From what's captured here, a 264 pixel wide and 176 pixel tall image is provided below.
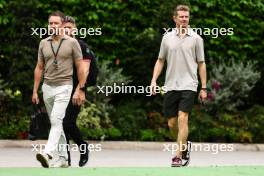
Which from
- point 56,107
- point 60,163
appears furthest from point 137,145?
point 56,107

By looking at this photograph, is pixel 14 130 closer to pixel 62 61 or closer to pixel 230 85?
pixel 230 85

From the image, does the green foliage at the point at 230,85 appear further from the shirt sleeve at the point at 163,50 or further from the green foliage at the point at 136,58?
the shirt sleeve at the point at 163,50

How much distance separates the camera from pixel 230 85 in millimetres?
17609

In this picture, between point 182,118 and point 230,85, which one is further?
point 230,85

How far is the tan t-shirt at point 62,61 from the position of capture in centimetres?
1061

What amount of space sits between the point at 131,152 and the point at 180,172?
6.24 metres

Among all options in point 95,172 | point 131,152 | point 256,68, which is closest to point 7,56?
point 131,152

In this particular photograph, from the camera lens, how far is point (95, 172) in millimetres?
8867

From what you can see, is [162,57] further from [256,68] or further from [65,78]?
[256,68]

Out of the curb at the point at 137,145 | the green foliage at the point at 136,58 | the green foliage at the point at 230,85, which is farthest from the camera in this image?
the green foliage at the point at 230,85

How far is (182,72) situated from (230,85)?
6580mm

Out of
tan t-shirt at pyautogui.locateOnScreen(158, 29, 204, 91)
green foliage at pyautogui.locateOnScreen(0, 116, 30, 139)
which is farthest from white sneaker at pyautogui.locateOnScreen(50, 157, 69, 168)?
green foliage at pyautogui.locateOnScreen(0, 116, 30, 139)

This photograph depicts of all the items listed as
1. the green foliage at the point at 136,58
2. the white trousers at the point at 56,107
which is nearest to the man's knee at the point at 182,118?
the white trousers at the point at 56,107

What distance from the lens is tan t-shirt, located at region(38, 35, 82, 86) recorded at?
10.6 m
